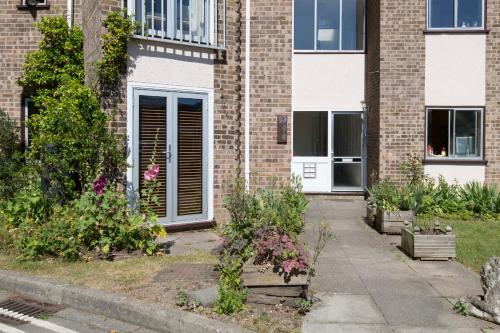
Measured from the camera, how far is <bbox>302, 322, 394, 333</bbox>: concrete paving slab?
4281mm

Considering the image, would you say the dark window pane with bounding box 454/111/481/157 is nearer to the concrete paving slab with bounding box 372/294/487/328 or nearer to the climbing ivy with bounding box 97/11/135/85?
the concrete paving slab with bounding box 372/294/487/328

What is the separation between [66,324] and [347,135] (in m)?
11.0

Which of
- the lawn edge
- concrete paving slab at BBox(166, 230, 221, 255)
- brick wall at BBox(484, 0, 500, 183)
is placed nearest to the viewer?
the lawn edge

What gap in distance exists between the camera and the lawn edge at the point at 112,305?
440 centimetres

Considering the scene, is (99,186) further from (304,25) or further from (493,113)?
(493,113)

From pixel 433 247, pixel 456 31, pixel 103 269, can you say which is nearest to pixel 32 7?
pixel 103 269

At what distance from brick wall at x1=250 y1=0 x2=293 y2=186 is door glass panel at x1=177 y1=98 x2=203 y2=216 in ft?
4.27

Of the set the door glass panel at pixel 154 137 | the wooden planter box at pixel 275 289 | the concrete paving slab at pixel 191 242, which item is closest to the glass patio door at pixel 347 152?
the concrete paving slab at pixel 191 242

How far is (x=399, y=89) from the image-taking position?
12758 millimetres

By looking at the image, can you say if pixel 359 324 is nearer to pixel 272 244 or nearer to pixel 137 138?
pixel 272 244

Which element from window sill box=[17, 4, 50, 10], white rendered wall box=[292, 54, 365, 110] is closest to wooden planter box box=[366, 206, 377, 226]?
white rendered wall box=[292, 54, 365, 110]

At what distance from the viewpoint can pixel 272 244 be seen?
507cm

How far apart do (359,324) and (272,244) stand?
1.17 metres

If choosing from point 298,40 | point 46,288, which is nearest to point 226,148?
point 46,288
